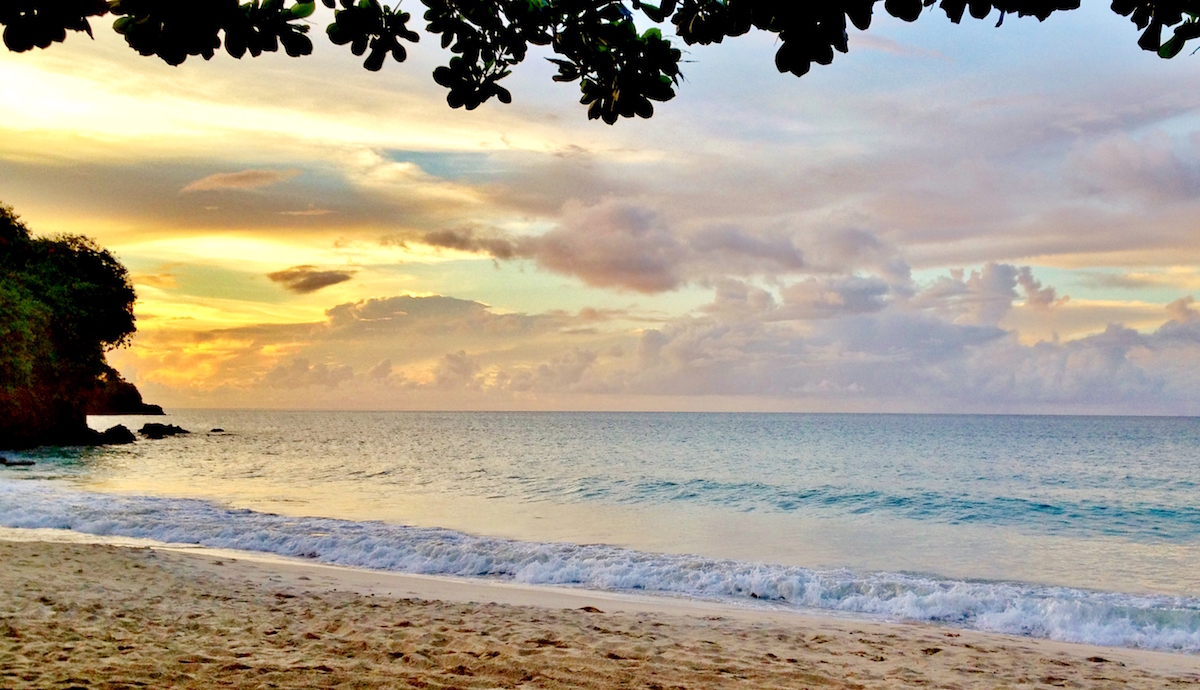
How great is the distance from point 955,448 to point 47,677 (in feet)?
242

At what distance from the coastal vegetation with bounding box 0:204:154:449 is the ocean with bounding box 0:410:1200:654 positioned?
4713 millimetres

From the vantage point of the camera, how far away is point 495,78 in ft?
14.7

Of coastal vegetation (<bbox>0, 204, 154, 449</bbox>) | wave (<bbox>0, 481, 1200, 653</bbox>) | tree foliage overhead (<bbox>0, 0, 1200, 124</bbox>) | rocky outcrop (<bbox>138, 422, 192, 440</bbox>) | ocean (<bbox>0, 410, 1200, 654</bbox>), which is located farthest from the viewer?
rocky outcrop (<bbox>138, 422, 192, 440</bbox>)

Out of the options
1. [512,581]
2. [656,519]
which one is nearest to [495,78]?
[512,581]

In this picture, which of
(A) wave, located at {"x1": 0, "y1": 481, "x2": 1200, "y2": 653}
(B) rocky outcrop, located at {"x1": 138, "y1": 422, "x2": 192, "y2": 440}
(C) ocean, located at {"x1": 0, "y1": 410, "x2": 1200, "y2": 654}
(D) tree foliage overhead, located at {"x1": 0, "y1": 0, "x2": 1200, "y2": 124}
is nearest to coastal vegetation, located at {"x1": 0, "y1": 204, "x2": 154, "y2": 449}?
(C) ocean, located at {"x1": 0, "y1": 410, "x2": 1200, "y2": 654}

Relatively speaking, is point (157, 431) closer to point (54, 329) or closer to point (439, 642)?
point (54, 329)

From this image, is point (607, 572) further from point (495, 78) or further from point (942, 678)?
point (495, 78)

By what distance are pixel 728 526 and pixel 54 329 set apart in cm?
4780

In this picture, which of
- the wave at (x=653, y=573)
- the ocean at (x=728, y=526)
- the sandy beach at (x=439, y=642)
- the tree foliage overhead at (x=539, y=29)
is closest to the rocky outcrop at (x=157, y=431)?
the ocean at (x=728, y=526)

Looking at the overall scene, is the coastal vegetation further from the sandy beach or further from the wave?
the sandy beach

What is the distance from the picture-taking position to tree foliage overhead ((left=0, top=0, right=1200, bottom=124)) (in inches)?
135

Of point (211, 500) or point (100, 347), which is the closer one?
point (211, 500)

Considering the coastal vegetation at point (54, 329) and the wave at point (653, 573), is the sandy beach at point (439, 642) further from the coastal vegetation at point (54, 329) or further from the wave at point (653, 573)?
the coastal vegetation at point (54, 329)

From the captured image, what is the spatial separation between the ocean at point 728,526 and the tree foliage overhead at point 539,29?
1044 centimetres
